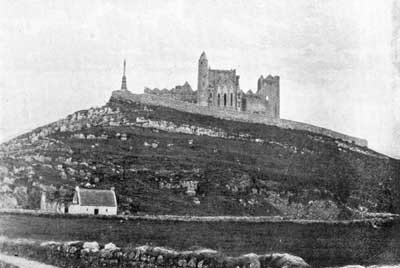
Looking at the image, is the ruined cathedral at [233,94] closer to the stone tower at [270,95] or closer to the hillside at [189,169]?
the stone tower at [270,95]

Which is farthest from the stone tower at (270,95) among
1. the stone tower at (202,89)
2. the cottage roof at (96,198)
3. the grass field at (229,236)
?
the cottage roof at (96,198)

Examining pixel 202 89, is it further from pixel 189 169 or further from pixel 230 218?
pixel 230 218

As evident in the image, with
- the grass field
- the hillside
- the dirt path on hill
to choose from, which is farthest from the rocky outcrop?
the dirt path on hill

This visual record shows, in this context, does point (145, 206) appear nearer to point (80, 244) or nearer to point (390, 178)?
point (80, 244)

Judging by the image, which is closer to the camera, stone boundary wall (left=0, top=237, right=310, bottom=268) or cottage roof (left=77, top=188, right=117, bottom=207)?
stone boundary wall (left=0, top=237, right=310, bottom=268)

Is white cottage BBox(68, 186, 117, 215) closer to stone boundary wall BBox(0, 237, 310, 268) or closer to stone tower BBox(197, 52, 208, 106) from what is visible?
stone boundary wall BBox(0, 237, 310, 268)

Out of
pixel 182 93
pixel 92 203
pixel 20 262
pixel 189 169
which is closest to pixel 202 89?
pixel 182 93

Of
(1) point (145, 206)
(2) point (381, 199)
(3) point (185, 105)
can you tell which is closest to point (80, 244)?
(1) point (145, 206)
